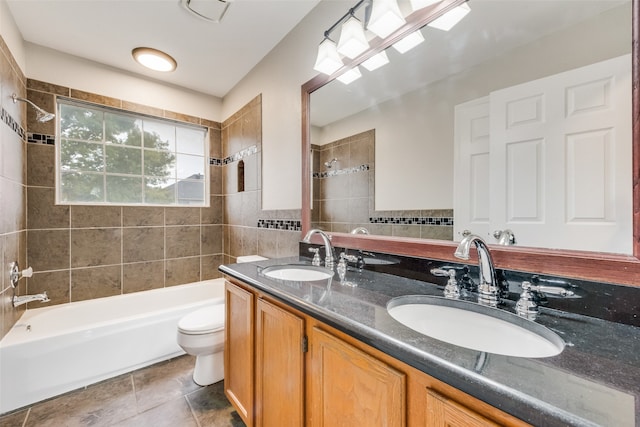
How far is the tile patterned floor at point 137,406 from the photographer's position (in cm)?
146

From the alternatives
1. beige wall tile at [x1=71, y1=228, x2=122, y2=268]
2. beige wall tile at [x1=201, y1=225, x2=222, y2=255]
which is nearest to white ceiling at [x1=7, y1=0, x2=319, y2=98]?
beige wall tile at [x1=71, y1=228, x2=122, y2=268]

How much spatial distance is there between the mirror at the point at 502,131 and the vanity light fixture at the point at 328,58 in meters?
0.16

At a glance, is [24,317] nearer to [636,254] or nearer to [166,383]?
[166,383]

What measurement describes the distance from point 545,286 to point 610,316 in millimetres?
A: 143

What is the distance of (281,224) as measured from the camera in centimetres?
211

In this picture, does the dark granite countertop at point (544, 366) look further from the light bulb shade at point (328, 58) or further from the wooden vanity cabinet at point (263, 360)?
the light bulb shade at point (328, 58)

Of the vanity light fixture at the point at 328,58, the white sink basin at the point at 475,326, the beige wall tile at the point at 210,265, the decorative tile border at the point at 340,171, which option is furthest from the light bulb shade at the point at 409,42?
the beige wall tile at the point at 210,265

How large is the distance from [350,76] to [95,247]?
8.38 feet

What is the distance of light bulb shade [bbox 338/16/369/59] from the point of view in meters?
1.39

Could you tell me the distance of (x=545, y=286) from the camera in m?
0.80


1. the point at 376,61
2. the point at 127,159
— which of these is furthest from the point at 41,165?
the point at 376,61

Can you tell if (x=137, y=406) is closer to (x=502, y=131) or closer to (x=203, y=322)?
(x=203, y=322)

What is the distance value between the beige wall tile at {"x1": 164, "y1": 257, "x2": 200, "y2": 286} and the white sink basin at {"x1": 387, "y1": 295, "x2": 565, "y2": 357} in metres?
2.57

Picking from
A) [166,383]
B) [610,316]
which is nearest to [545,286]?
[610,316]
